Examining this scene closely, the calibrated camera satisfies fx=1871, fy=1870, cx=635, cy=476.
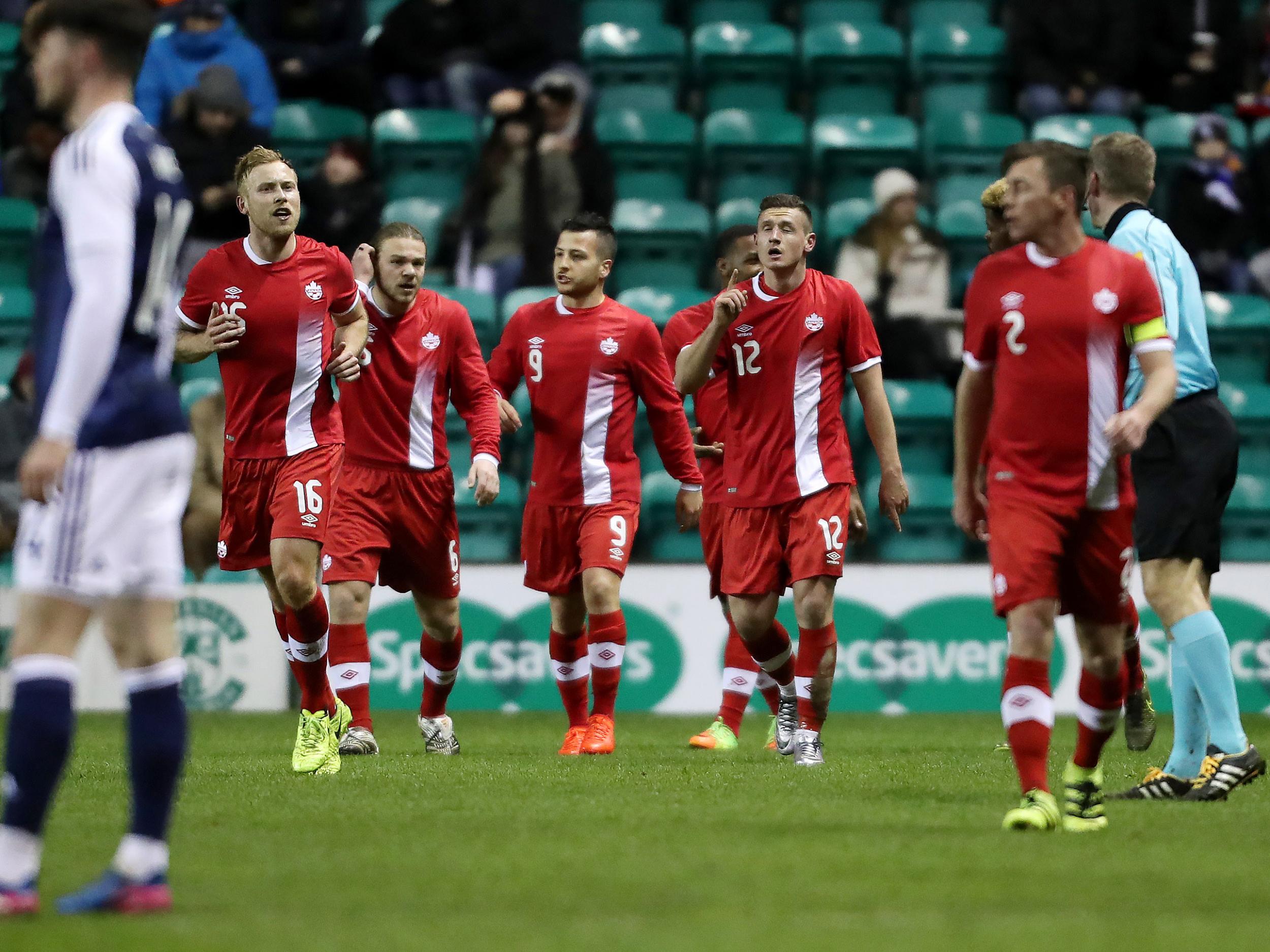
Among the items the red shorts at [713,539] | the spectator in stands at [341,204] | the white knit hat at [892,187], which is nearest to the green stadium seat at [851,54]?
the white knit hat at [892,187]

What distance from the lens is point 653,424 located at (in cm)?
922

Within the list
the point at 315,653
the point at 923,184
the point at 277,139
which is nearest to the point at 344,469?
the point at 315,653

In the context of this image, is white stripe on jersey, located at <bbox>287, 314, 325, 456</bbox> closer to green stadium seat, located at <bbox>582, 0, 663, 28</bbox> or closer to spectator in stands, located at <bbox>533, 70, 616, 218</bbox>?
spectator in stands, located at <bbox>533, 70, 616, 218</bbox>

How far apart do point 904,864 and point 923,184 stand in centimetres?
1082

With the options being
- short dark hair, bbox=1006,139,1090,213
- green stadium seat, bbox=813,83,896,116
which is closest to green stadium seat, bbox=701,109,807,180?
green stadium seat, bbox=813,83,896,116

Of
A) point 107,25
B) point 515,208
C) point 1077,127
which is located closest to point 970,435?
point 107,25

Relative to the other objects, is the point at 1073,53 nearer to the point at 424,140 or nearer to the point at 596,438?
the point at 424,140

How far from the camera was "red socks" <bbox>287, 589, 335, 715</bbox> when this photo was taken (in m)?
8.12

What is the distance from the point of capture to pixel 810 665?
26.9 feet

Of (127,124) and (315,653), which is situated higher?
(127,124)

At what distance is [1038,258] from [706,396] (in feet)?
14.3

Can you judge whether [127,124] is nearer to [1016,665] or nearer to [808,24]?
[1016,665]

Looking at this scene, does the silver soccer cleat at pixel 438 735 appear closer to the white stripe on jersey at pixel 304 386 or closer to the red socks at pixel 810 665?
the white stripe on jersey at pixel 304 386

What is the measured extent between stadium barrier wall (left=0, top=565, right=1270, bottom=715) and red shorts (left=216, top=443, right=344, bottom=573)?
347 cm
